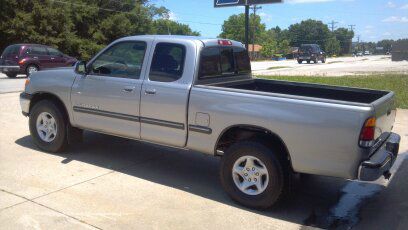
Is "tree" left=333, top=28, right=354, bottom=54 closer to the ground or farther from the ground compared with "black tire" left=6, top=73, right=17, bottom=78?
farther from the ground

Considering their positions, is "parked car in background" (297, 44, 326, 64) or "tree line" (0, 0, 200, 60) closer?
"tree line" (0, 0, 200, 60)

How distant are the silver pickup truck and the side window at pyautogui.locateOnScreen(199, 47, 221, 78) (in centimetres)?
1

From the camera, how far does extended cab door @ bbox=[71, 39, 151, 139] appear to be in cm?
552

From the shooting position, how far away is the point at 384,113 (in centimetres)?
459

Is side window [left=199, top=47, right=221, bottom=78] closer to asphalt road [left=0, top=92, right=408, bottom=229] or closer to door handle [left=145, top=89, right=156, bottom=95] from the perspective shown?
door handle [left=145, top=89, right=156, bottom=95]

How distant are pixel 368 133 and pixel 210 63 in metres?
2.22

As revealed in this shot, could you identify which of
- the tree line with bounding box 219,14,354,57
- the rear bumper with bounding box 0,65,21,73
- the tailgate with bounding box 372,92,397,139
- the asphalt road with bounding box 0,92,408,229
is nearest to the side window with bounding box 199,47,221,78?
the asphalt road with bounding box 0,92,408,229

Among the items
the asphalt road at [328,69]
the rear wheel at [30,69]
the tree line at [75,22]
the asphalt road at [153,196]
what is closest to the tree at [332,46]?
the tree line at [75,22]

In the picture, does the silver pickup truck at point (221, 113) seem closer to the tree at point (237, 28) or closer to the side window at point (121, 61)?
the side window at point (121, 61)

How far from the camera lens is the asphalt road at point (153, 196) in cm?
430

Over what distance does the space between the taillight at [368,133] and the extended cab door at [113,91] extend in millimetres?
2752

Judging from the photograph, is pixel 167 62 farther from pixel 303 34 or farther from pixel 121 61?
pixel 303 34

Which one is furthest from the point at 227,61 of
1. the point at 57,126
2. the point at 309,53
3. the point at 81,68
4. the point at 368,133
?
the point at 309,53

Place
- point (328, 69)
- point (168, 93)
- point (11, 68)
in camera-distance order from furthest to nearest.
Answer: point (328, 69), point (11, 68), point (168, 93)
